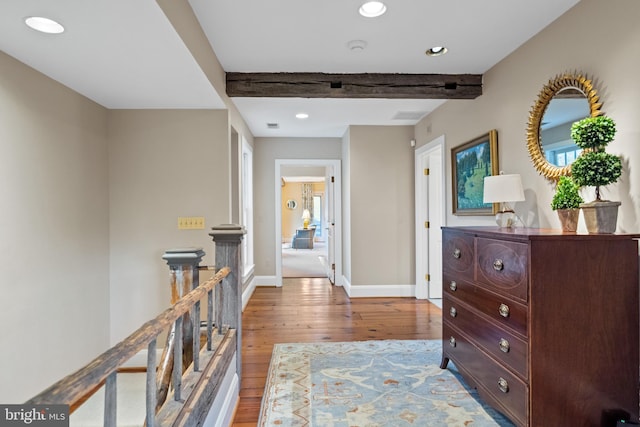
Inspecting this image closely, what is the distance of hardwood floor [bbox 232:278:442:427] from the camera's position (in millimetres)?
2661

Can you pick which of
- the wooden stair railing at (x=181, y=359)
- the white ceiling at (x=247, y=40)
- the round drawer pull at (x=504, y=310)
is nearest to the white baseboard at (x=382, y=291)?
the wooden stair railing at (x=181, y=359)

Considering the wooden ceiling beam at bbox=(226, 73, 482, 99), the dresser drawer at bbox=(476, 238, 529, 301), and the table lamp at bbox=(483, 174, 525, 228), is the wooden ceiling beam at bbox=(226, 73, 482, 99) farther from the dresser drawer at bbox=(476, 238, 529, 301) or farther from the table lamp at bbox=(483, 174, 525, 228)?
the dresser drawer at bbox=(476, 238, 529, 301)

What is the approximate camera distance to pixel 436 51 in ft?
8.96

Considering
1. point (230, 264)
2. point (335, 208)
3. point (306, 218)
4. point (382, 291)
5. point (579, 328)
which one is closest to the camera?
point (579, 328)

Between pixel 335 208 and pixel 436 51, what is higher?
pixel 436 51

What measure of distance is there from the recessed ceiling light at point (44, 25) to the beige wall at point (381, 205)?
3572 millimetres

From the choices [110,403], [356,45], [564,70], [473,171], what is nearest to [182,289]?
[110,403]

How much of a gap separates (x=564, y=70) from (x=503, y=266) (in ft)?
4.47

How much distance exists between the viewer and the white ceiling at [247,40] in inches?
67.1

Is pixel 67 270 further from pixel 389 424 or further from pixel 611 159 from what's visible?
pixel 611 159

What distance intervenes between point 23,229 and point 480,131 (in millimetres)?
3622

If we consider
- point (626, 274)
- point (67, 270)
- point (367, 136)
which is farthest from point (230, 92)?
point (626, 274)

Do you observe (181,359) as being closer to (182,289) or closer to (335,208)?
(182,289)

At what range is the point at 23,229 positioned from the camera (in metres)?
2.12
